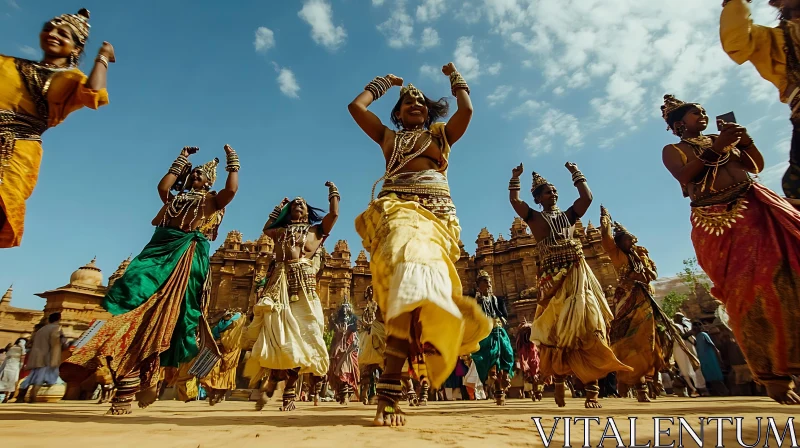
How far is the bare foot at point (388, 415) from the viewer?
2.37m

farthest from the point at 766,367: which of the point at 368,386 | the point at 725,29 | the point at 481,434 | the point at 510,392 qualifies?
the point at 510,392

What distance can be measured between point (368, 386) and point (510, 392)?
20.0 ft

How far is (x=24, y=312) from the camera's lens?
21672mm

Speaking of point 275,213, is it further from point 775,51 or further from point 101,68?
point 775,51

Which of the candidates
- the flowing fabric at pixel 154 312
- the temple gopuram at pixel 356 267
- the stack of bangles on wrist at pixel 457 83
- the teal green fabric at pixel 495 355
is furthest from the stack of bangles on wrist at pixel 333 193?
the temple gopuram at pixel 356 267

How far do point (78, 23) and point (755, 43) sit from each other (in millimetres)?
5455

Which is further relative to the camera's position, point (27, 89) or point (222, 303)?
point (222, 303)

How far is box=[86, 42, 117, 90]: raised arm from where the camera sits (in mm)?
3236

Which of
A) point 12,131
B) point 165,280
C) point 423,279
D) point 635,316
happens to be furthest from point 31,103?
point 635,316

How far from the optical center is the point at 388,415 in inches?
94.6

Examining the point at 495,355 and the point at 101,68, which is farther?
the point at 495,355

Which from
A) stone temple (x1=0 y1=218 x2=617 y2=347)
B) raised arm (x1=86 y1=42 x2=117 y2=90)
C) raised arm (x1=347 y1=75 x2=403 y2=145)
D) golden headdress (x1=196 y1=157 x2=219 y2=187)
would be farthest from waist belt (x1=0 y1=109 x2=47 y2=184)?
stone temple (x1=0 y1=218 x2=617 y2=347)

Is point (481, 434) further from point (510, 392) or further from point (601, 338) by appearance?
point (510, 392)

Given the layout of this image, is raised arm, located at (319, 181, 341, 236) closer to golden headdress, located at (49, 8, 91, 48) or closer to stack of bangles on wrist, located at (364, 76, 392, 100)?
stack of bangles on wrist, located at (364, 76, 392, 100)
